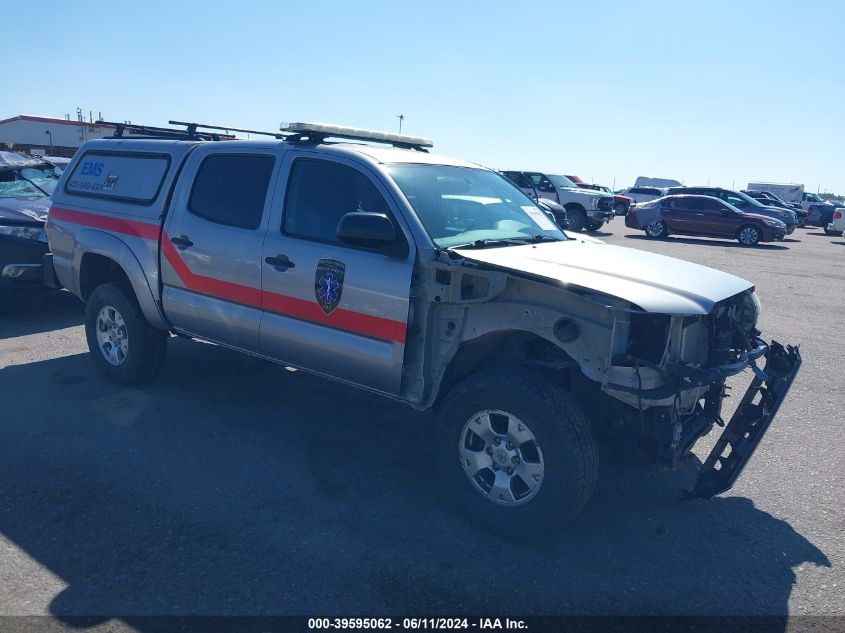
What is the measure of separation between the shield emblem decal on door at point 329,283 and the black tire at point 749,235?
68.2 feet

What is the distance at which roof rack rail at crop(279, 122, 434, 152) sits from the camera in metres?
4.81

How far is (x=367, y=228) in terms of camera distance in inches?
157

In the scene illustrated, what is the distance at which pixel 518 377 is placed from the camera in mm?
3746

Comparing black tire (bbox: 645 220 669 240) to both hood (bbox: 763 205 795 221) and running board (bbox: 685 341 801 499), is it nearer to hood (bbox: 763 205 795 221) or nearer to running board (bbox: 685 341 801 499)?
hood (bbox: 763 205 795 221)

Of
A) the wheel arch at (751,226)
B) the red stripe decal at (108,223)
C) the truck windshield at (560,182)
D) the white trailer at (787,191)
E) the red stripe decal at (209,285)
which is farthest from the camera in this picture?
the white trailer at (787,191)

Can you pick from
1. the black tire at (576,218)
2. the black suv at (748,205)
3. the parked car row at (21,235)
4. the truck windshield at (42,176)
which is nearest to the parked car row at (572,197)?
the black tire at (576,218)

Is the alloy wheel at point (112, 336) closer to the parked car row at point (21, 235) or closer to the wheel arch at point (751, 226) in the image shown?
the parked car row at point (21, 235)

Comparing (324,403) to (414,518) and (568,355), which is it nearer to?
(414,518)

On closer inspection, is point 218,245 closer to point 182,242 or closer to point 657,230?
point 182,242

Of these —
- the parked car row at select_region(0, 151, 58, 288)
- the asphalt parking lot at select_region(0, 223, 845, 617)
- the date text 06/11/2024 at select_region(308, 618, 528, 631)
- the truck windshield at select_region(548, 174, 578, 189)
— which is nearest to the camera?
the date text 06/11/2024 at select_region(308, 618, 528, 631)

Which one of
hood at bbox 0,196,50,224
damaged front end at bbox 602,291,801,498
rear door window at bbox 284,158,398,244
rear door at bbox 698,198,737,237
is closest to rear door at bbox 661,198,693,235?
rear door at bbox 698,198,737,237

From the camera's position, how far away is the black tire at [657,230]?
77.8 feet

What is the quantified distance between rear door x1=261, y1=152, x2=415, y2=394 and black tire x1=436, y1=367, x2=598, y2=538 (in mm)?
502

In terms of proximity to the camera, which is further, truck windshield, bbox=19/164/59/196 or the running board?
truck windshield, bbox=19/164/59/196
